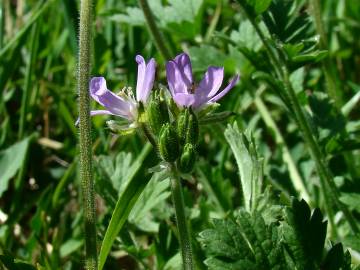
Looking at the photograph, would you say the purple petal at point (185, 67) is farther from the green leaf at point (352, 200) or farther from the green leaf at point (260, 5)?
the green leaf at point (352, 200)

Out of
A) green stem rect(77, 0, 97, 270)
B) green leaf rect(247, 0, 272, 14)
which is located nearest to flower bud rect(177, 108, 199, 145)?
green stem rect(77, 0, 97, 270)

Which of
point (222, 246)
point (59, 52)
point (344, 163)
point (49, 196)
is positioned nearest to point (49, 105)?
point (59, 52)

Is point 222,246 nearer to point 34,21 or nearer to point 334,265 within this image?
point 334,265

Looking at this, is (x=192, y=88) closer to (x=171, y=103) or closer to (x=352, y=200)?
(x=171, y=103)

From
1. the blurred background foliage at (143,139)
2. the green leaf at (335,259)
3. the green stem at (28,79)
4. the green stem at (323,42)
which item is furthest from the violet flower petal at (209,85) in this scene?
the green stem at (28,79)

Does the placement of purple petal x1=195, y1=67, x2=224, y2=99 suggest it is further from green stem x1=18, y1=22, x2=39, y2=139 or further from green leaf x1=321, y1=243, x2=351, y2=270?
green stem x1=18, y1=22, x2=39, y2=139

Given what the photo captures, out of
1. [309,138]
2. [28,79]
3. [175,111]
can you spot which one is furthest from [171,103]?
[28,79]
